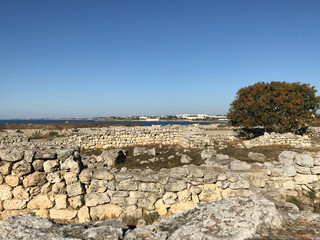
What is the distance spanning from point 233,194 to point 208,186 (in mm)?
683

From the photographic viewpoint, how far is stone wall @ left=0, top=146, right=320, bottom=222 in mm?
5336

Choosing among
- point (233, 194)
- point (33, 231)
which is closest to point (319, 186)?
point (233, 194)

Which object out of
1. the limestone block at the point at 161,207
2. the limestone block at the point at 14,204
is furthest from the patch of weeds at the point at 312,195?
the limestone block at the point at 14,204

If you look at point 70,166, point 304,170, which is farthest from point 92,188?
point 304,170

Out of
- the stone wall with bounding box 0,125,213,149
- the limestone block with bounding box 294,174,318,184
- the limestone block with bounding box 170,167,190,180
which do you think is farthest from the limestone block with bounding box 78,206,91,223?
the stone wall with bounding box 0,125,213,149

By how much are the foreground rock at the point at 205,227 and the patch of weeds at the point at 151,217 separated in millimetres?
1123

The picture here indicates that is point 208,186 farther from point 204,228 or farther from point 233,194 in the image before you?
point 204,228

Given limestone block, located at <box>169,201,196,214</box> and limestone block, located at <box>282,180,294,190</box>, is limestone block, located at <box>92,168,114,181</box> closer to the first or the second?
limestone block, located at <box>169,201,196,214</box>

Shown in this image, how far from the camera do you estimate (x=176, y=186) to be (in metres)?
5.46

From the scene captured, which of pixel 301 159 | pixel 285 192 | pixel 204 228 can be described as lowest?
pixel 285 192

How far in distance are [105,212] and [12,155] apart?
2.76m

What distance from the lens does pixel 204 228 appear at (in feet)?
11.7

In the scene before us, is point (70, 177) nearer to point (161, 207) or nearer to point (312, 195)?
point (161, 207)

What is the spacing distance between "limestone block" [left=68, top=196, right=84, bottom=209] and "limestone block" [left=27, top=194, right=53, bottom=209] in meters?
0.51
